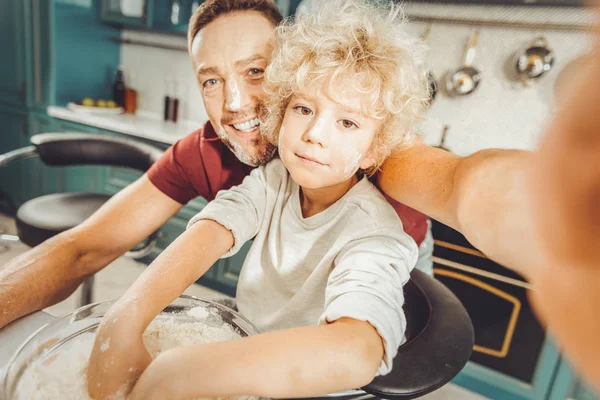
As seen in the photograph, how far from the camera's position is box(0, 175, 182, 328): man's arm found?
0.70 meters

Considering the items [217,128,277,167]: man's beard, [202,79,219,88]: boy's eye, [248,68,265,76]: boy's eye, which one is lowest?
[217,128,277,167]: man's beard

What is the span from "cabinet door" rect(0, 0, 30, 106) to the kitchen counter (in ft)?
1.30

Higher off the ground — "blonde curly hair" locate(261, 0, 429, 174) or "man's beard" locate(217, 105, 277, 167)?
"blonde curly hair" locate(261, 0, 429, 174)

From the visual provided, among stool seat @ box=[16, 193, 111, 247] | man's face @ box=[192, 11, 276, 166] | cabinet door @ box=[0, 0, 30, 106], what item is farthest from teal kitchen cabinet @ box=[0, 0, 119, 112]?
man's face @ box=[192, 11, 276, 166]

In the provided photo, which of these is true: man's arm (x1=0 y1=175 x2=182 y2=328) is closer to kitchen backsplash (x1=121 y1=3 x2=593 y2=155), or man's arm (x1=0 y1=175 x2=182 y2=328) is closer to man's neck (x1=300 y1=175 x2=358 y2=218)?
man's neck (x1=300 y1=175 x2=358 y2=218)

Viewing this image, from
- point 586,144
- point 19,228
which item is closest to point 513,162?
point 586,144

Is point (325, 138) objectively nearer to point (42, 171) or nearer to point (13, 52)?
point (42, 171)

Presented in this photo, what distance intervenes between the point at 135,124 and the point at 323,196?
2.11 metres

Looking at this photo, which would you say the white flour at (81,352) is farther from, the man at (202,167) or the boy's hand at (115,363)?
the man at (202,167)

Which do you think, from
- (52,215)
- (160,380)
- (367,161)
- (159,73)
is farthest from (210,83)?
(159,73)

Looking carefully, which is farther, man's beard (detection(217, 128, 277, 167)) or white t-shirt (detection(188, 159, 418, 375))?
man's beard (detection(217, 128, 277, 167))

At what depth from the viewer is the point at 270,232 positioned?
2.77 feet

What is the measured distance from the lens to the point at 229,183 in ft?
3.42

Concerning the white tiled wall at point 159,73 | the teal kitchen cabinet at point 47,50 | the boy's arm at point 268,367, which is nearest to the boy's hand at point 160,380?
the boy's arm at point 268,367
